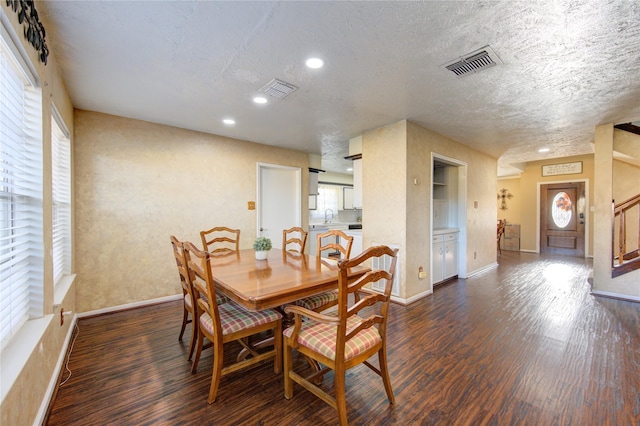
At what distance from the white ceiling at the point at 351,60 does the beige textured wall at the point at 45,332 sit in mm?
255

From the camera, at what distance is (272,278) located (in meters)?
2.03

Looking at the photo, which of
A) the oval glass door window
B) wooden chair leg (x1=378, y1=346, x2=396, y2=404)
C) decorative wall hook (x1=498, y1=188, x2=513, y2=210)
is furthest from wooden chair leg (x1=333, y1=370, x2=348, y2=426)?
decorative wall hook (x1=498, y1=188, x2=513, y2=210)

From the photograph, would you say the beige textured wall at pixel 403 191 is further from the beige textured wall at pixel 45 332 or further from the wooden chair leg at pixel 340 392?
the beige textured wall at pixel 45 332

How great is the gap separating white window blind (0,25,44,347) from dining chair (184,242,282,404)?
857 mm

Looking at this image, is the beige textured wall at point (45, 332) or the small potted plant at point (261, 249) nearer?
the beige textured wall at point (45, 332)

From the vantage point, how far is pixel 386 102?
3.02 meters

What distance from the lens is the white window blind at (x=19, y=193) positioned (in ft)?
4.61

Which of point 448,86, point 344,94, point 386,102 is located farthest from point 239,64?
point 448,86

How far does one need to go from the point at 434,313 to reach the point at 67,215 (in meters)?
4.24

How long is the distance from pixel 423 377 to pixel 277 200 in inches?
146

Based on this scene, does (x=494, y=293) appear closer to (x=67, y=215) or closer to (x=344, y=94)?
(x=344, y=94)

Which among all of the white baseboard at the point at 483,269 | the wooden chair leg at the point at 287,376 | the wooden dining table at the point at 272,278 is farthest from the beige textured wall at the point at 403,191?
the wooden chair leg at the point at 287,376

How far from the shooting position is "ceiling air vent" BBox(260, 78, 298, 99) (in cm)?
258

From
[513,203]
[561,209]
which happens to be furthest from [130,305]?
[513,203]
